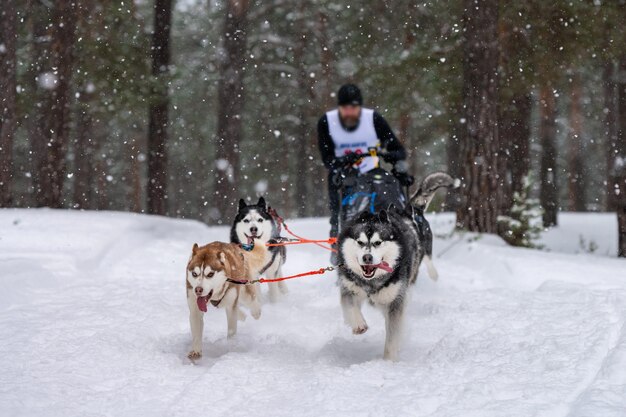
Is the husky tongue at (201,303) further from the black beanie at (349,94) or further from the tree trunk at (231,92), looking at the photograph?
the tree trunk at (231,92)

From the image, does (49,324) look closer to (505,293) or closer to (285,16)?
(505,293)

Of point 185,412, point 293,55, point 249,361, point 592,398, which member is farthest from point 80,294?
point 293,55

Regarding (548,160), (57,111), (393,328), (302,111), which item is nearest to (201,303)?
(393,328)

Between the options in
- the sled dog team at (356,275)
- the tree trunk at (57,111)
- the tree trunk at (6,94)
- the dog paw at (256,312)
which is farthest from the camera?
the tree trunk at (57,111)

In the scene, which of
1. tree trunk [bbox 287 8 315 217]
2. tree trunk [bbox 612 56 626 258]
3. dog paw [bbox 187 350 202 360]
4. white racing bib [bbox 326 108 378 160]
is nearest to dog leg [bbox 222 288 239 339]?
dog paw [bbox 187 350 202 360]

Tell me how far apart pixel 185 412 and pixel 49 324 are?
241 centimetres

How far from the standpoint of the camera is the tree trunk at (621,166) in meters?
9.42

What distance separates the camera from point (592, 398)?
3213 mm

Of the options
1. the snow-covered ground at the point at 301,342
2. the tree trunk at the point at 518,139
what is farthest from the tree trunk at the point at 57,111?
the tree trunk at the point at 518,139

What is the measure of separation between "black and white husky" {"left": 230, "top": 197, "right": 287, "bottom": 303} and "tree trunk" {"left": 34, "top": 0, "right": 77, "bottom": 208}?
6.13 meters

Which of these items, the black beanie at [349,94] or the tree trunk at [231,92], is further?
the tree trunk at [231,92]

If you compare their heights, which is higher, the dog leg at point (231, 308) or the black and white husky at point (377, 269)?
the black and white husky at point (377, 269)

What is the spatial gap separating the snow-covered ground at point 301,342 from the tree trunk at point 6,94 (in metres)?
2.50

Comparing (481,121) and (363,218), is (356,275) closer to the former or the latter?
(363,218)
